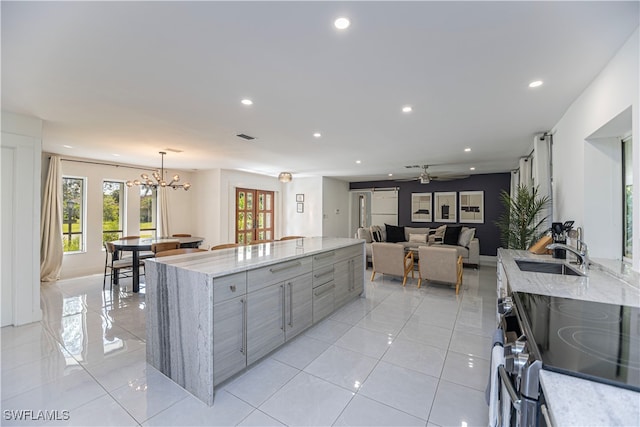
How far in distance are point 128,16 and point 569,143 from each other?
157 inches

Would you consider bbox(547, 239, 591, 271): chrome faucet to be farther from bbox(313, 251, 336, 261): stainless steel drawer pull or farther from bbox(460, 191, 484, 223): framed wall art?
bbox(460, 191, 484, 223): framed wall art

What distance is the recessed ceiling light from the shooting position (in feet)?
5.04

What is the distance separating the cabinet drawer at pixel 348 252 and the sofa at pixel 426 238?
260 centimetres

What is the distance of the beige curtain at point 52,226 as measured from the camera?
16.4 ft

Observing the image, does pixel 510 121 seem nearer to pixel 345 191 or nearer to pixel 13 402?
pixel 13 402

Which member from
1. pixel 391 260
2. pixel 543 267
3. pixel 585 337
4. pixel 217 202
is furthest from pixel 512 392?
pixel 217 202

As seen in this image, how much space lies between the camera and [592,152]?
2.39 metres

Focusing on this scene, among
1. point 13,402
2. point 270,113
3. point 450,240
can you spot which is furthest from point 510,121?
point 13,402

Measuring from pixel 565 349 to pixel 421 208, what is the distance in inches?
310

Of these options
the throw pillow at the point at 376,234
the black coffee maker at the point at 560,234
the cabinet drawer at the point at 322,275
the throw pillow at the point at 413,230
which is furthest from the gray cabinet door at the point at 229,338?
the throw pillow at the point at 413,230

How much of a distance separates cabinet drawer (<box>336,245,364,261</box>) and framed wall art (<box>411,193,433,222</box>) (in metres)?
4.88

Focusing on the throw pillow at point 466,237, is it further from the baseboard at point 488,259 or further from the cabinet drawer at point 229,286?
the cabinet drawer at point 229,286

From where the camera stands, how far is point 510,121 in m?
3.25

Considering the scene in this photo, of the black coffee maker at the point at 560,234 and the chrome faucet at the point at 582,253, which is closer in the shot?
the chrome faucet at the point at 582,253
